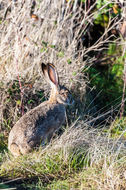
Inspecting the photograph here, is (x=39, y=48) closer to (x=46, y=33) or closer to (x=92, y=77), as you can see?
(x=46, y=33)

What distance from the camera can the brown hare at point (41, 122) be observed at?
450cm

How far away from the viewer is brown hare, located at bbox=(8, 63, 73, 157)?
4500mm

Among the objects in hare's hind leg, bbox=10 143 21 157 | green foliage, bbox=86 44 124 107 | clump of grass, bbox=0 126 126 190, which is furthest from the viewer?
green foliage, bbox=86 44 124 107

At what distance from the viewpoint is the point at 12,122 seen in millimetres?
5418

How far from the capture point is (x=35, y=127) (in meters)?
4.62

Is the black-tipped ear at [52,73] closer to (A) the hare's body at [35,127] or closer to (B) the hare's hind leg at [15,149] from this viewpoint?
(A) the hare's body at [35,127]

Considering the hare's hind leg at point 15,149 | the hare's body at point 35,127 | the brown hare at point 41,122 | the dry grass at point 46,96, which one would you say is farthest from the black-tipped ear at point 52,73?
the hare's hind leg at point 15,149

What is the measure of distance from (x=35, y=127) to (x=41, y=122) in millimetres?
136

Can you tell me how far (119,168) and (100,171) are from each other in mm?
247

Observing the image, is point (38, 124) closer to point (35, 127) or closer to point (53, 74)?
point (35, 127)

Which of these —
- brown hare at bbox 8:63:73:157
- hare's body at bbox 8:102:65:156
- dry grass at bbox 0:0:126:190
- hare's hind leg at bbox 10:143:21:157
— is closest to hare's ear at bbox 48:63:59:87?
brown hare at bbox 8:63:73:157

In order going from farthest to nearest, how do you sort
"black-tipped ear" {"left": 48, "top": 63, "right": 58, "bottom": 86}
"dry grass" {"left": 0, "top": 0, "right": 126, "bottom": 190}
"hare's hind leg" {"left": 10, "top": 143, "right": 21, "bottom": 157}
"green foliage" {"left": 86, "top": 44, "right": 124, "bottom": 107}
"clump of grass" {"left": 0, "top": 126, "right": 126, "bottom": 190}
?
"green foliage" {"left": 86, "top": 44, "right": 124, "bottom": 107} → "black-tipped ear" {"left": 48, "top": 63, "right": 58, "bottom": 86} → "hare's hind leg" {"left": 10, "top": 143, "right": 21, "bottom": 157} → "dry grass" {"left": 0, "top": 0, "right": 126, "bottom": 190} → "clump of grass" {"left": 0, "top": 126, "right": 126, "bottom": 190}

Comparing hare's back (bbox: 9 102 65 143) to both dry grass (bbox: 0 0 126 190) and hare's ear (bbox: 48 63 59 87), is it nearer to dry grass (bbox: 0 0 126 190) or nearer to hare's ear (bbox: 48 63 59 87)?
dry grass (bbox: 0 0 126 190)

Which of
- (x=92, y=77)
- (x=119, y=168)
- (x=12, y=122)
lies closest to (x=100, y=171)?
(x=119, y=168)
